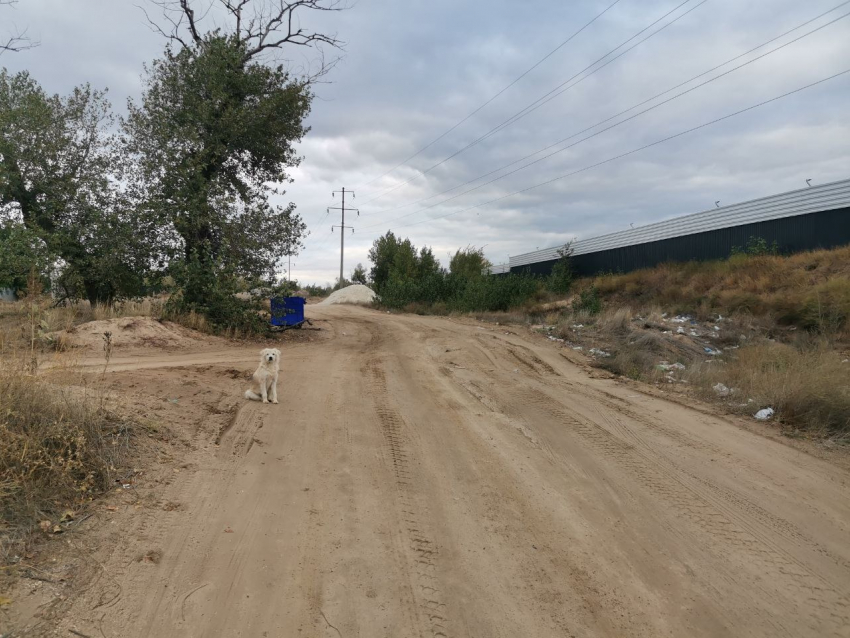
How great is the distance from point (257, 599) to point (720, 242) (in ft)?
77.1

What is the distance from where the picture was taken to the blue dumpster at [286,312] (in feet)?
53.6

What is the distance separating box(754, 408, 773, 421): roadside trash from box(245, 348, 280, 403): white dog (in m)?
6.84

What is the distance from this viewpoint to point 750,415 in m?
7.52

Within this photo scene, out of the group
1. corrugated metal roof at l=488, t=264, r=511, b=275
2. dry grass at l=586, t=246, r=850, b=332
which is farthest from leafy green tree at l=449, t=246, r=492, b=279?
dry grass at l=586, t=246, r=850, b=332

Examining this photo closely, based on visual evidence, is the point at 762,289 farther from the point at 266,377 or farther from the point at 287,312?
the point at 266,377

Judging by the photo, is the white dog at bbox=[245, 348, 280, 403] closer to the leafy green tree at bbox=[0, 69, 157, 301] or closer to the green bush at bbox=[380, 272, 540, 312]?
the leafy green tree at bbox=[0, 69, 157, 301]

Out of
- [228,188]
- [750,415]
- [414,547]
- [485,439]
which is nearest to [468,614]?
[414,547]

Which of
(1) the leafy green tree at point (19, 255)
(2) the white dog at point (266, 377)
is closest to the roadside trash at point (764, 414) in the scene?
(2) the white dog at point (266, 377)

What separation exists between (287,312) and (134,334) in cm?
489

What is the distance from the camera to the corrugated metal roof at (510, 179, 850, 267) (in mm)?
17406

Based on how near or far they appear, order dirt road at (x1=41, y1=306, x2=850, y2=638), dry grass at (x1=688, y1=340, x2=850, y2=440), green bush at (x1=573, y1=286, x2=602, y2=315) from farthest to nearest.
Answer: green bush at (x1=573, y1=286, x2=602, y2=315), dry grass at (x1=688, y1=340, x2=850, y2=440), dirt road at (x1=41, y1=306, x2=850, y2=638)

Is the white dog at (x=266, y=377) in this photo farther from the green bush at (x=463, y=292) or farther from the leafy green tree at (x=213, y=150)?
the green bush at (x=463, y=292)

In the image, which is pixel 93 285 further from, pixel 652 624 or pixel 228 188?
pixel 652 624

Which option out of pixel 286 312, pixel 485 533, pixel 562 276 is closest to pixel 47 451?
pixel 485 533
